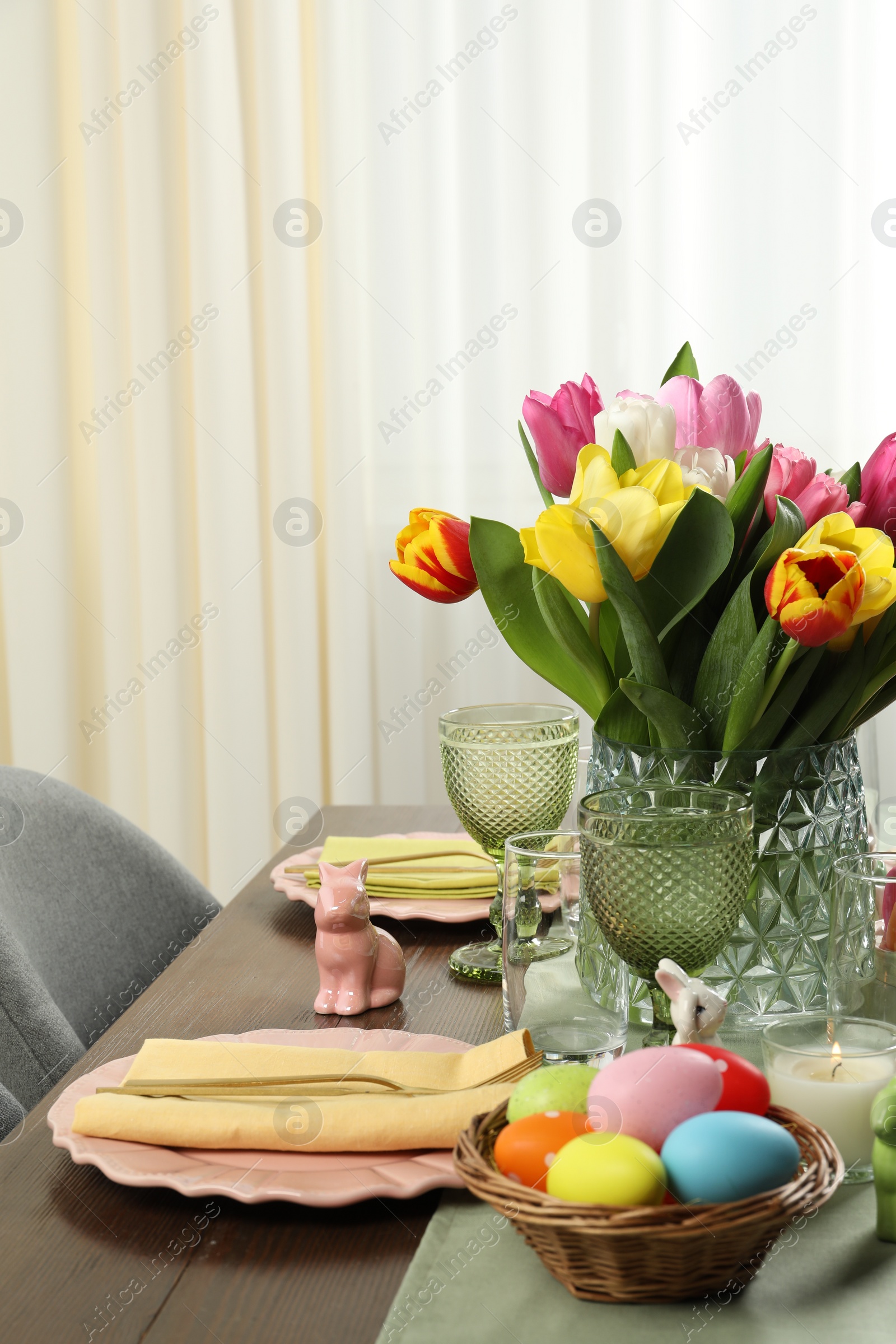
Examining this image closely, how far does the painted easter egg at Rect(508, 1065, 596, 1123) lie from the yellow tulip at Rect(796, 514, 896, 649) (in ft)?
0.84

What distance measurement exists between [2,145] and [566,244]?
1122mm

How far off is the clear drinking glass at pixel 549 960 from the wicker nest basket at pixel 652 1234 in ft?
0.60

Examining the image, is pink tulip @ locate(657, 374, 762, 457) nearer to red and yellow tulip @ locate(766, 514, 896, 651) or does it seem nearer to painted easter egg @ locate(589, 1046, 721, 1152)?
red and yellow tulip @ locate(766, 514, 896, 651)

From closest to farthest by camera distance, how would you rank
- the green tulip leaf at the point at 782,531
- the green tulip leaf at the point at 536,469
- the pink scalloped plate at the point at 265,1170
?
the pink scalloped plate at the point at 265,1170 → the green tulip leaf at the point at 782,531 → the green tulip leaf at the point at 536,469

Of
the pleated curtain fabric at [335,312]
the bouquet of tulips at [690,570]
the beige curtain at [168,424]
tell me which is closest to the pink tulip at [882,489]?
the bouquet of tulips at [690,570]

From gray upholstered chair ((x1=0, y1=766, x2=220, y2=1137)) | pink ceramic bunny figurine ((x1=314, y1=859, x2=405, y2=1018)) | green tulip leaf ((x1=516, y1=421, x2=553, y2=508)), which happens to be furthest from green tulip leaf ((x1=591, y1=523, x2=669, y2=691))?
gray upholstered chair ((x1=0, y1=766, x2=220, y2=1137))

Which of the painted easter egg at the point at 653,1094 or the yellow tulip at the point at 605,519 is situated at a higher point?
the yellow tulip at the point at 605,519

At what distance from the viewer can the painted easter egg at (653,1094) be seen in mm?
445

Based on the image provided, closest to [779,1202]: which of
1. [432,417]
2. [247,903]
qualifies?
[247,903]

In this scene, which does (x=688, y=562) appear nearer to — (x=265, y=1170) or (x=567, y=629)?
(x=567, y=629)

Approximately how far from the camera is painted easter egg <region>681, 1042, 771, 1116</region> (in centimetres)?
46

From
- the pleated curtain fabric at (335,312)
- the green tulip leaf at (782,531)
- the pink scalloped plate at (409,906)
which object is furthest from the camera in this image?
the pleated curtain fabric at (335,312)

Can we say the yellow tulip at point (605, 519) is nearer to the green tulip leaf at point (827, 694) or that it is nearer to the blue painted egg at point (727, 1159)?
the green tulip leaf at point (827, 694)

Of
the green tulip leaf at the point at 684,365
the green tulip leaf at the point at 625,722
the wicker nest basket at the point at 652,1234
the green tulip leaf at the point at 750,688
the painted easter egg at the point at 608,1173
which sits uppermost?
the green tulip leaf at the point at 684,365
